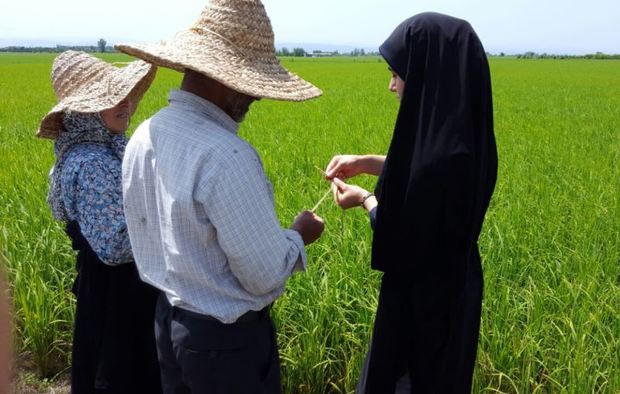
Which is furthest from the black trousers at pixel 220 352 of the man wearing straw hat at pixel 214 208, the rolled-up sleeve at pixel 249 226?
the rolled-up sleeve at pixel 249 226

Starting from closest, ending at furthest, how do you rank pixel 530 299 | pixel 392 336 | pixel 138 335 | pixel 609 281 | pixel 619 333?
pixel 392 336 → pixel 138 335 → pixel 619 333 → pixel 530 299 → pixel 609 281

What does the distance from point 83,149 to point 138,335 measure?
681mm

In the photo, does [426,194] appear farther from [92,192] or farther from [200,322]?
[92,192]

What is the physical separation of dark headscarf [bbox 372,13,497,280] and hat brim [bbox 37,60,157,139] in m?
0.92

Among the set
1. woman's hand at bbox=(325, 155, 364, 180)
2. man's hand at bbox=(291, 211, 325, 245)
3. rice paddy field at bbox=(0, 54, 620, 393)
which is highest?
woman's hand at bbox=(325, 155, 364, 180)

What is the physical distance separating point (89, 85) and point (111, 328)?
0.87m

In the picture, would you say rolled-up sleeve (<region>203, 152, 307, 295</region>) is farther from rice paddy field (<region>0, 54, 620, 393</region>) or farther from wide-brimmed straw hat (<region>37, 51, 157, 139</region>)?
rice paddy field (<region>0, 54, 620, 393</region>)

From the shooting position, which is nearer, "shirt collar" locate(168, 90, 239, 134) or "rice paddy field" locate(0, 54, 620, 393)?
"shirt collar" locate(168, 90, 239, 134)

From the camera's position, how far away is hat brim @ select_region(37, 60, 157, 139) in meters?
1.88

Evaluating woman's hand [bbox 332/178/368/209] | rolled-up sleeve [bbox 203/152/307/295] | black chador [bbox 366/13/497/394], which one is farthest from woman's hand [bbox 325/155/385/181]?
rolled-up sleeve [bbox 203/152/307/295]

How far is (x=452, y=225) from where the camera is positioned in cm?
154

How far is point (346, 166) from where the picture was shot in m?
1.99

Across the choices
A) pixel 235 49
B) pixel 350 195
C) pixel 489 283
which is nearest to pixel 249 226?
pixel 235 49

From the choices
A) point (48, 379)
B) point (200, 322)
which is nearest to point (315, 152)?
point (48, 379)
